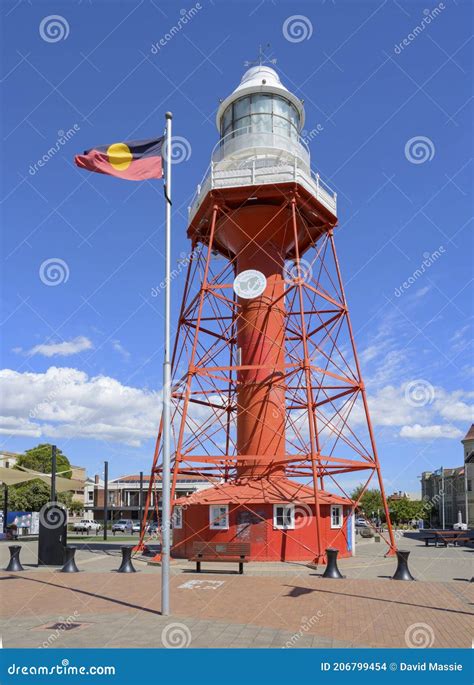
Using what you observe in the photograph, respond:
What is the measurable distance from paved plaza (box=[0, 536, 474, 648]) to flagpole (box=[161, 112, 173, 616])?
2.22 ft

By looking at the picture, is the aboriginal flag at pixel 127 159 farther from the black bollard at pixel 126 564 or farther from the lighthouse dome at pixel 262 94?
the lighthouse dome at pixel 262 94

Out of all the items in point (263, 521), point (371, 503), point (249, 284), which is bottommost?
point (371, 503)

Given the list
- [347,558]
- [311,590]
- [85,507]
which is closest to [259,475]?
→ [347,558]

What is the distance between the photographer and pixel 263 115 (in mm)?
28156

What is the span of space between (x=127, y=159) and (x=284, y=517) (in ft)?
46.8

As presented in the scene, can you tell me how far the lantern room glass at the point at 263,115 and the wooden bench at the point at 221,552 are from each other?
58.7ft

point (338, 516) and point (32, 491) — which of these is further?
point (32, 491)

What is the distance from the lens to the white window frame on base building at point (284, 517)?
23.1m

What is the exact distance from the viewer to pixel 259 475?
1027 inches

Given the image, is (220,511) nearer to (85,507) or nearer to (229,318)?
(229,318)

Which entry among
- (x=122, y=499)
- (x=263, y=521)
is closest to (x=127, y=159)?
(x=263, y=521)

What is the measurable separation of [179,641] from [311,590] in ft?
22.9

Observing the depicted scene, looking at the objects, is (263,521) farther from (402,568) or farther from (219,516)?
(402,568)

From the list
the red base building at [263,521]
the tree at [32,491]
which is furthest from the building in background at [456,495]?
the red base building at [263,521]
